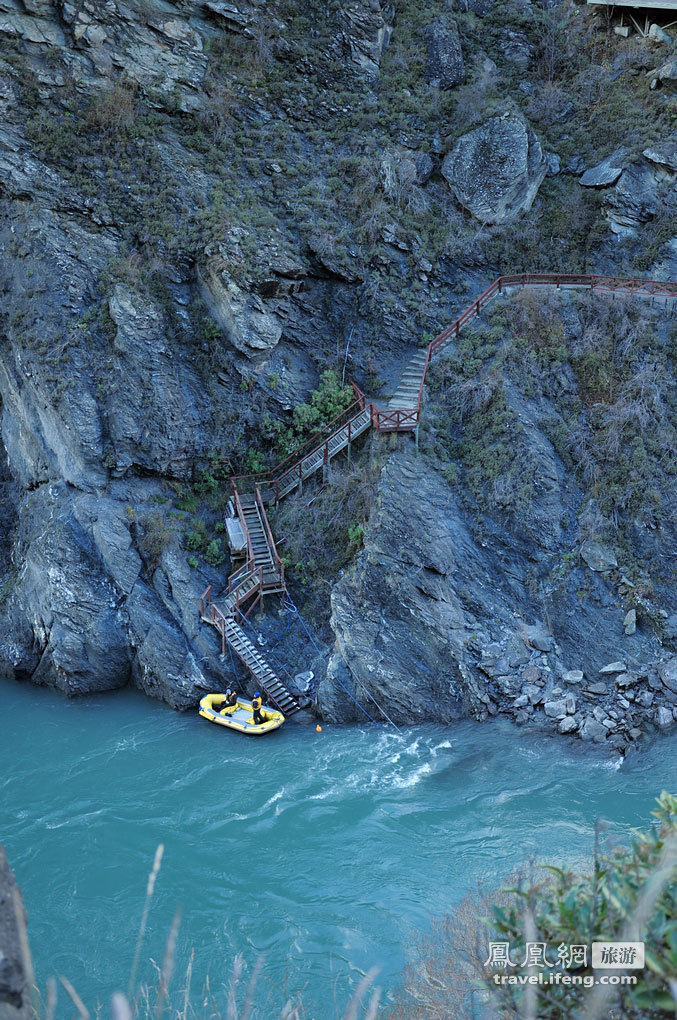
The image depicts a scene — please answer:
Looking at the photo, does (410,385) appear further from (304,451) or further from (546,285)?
(546,285)

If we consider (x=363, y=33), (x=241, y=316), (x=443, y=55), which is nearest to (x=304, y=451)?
(x=241, y=316)

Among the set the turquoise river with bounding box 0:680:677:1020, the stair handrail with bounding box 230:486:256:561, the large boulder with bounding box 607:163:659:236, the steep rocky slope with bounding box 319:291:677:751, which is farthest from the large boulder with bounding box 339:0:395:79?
the turquoise river with bounding box 0:680:677:1020

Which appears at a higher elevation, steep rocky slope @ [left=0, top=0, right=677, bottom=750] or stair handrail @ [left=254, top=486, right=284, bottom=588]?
steep rocky slope @ [left=0, top=0, right=677, bottom=750]

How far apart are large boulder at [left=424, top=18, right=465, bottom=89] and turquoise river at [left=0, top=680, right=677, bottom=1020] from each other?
23377 millimetres

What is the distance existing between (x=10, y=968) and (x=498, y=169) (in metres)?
24.5

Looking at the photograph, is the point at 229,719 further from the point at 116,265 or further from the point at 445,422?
the point at 116,265

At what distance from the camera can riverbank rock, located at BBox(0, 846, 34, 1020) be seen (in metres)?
3.81

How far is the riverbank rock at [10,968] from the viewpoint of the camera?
3811mm

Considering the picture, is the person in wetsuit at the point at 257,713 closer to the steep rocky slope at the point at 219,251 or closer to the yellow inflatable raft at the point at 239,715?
the yellow inflatable raft at the point at 239,715

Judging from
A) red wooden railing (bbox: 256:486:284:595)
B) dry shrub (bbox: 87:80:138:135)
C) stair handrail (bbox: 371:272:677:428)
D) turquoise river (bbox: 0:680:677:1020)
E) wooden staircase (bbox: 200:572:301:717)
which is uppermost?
dry shrub (bbox: 87:80:138:135)

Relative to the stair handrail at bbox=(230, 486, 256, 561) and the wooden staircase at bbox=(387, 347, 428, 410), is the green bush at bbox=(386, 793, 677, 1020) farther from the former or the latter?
the wooden staircase at bbox=(387, 347, 428, 410)

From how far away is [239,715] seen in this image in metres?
16.5

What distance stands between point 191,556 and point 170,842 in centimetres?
785

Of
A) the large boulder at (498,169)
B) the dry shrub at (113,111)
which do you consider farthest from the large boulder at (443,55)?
the dry shrub at (113,111)
